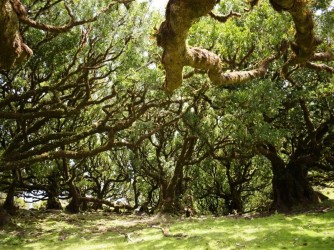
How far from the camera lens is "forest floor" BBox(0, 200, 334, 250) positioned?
9.86m

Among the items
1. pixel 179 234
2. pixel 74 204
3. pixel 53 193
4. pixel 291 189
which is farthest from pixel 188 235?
pixel 53 193

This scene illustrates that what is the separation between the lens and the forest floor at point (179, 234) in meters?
9.86

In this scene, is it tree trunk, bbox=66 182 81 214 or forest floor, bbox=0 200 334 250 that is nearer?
forest floor, bbox=0 200 334 250

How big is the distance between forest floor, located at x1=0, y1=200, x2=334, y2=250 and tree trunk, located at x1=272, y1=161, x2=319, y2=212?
1.18 meters

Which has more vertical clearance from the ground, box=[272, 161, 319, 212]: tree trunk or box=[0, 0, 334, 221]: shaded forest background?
box=[0, 0, 334, 221]: shaded forest background

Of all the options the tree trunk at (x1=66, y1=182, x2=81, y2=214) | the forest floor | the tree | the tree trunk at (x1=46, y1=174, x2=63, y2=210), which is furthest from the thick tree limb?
the tree trunk at (x1=46, y1=174, x2=63, y2=210)

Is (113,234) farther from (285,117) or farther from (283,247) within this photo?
(285,117)

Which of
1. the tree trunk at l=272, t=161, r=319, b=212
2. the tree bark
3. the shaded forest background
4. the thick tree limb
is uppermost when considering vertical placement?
the shaded forest background

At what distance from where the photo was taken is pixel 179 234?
11.9 meters

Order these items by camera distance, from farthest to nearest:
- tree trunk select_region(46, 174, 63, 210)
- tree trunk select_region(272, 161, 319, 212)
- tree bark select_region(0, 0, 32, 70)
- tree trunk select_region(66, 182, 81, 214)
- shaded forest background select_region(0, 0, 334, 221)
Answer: tree trunk select_region(46, 174, 63, 210) < tree trunk select_region(66, 182, 81, 214) < tree trunk select_region(272, 161, 319, 212) < shaded forest background select_region(0, 0, 334, 221) < tree bark select_region(0, 0, 32, 70)

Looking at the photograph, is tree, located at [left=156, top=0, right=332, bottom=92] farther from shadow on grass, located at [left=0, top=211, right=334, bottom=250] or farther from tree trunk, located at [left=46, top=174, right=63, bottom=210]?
tree trunk, located at [left=46, top=174, right=63, bottom=210]

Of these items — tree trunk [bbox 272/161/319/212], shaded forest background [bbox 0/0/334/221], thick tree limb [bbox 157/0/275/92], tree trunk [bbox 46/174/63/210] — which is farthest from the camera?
tree trunk [bbox 46/174/63/210]

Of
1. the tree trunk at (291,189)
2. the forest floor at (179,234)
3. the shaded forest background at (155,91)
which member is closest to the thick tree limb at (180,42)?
the shaded forest background at (155,91)

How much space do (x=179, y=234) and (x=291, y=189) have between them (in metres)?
7.78
